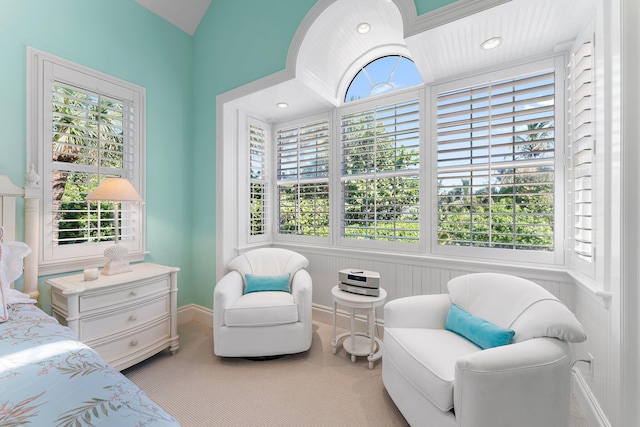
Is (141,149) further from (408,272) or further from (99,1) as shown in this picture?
(408,272)

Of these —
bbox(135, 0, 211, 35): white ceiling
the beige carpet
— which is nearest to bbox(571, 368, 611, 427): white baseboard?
the beige carpet

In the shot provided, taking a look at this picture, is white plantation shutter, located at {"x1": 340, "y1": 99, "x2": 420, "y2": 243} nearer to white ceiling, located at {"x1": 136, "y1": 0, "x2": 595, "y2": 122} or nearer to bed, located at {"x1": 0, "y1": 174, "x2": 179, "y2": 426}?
white ceiling, located at {"x1": 136, "y1": 0, "x2": 595, "y2": 122}

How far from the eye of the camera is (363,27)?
8.08ft

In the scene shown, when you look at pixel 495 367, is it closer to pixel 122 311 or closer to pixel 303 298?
pixel 303 298

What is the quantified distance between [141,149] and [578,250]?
12.0 ft

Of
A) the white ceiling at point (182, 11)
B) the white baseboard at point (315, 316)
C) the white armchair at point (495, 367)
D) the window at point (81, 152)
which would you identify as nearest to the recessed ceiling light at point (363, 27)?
the white ceiling at point (182, 11)

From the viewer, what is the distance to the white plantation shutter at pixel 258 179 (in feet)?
10.5

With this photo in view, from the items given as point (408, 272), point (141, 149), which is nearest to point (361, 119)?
point (408, 272)

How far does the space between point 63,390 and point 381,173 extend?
252 cm

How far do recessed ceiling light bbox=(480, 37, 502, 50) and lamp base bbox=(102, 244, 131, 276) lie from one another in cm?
316

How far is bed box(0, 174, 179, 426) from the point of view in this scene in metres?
0.71

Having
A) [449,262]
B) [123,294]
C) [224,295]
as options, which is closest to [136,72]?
[123,294]

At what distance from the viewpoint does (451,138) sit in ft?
7.75

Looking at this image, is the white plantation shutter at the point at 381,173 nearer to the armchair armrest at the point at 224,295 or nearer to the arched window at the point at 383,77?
the arched window at the point at 383,77
